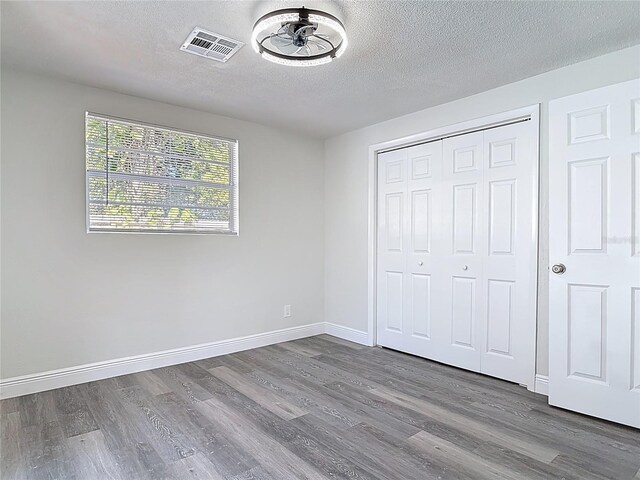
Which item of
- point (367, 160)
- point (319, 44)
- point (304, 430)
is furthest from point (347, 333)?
point (319, 44)

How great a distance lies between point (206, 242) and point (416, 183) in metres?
2.23

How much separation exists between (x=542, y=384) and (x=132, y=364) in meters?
3.41

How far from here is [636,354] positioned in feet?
7.72

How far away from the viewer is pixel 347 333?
4.54m

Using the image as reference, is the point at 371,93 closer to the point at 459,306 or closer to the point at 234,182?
the point at 234,182

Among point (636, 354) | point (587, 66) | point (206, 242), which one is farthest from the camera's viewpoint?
point (206, 242)

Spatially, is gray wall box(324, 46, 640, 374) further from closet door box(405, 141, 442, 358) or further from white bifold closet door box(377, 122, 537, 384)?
closet door box(405, 141, 442, 358)

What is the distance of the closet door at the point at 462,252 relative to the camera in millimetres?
3359

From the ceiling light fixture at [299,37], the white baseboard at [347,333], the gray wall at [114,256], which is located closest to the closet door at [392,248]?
the white baseboard at [347,333]

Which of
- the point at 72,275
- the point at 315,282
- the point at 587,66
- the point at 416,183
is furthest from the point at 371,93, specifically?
the point at 72,275

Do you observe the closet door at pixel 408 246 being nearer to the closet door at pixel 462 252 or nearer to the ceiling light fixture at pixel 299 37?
the closet door at pixel 462 252

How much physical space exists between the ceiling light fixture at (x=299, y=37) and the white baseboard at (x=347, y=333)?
9.85ft

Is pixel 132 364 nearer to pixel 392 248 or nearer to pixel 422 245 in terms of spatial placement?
pixel 392 248

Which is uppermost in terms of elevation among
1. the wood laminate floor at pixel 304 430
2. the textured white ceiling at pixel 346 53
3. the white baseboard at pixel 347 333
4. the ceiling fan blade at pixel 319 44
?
the textured white ceiling at pixel 346 53
